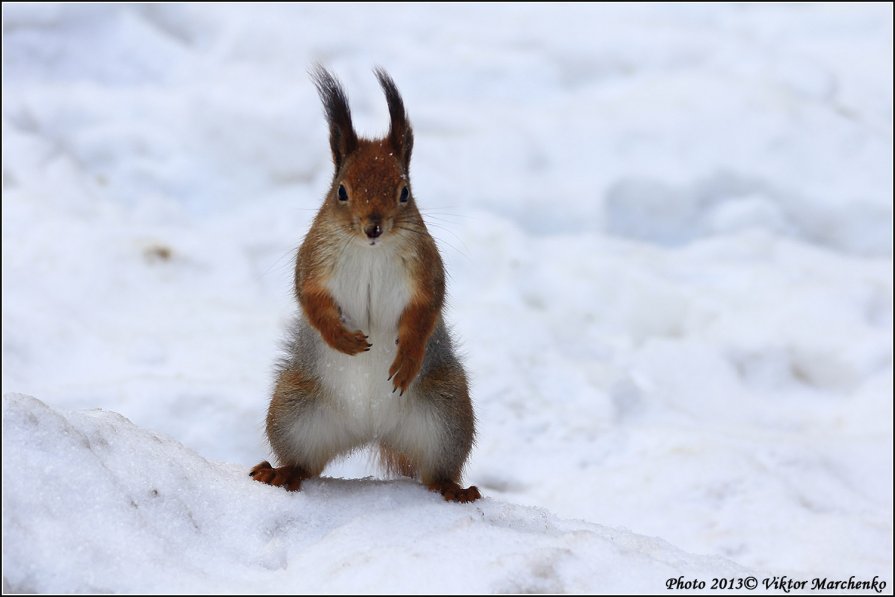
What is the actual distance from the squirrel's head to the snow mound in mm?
796

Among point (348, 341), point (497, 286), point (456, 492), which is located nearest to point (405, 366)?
point (348, 341)

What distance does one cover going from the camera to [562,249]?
7.29m

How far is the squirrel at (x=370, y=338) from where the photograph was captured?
3037 millimetres

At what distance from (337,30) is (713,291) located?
4.05m

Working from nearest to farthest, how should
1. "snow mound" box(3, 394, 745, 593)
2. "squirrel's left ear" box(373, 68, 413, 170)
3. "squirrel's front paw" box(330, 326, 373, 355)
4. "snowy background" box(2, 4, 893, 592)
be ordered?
"snow mound" box(3, 394, 745, 593) → "snowy background" box(2, 4, 893, 592) → "squirrel's front paw" box(330, 326, 373, 355) → "squirrel's left ear" box(373, 68, 413, 170)

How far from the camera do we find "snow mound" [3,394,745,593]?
225 cm

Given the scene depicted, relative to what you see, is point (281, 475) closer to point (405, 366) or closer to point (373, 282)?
point (405, 366)

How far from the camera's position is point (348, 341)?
2971 millimetres

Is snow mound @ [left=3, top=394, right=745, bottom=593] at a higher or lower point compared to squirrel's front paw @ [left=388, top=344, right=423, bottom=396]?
lower

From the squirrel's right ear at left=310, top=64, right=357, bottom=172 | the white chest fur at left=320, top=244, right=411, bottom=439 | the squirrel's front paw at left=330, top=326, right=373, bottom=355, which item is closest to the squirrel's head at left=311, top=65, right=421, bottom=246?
the squirrel's right ear at left=310, top=64, right=357, bottom=172

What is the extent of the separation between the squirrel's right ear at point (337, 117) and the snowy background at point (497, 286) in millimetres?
1024

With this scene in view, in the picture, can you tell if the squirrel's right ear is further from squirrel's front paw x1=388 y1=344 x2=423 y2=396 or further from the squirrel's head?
squirrel's front paw x1=388 y1=344 x2=423 y2=396

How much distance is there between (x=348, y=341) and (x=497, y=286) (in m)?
3.92

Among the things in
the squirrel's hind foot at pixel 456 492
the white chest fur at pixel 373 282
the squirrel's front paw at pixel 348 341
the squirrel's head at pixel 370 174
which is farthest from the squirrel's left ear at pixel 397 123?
the squirrel's hind foot at pixel 456 492
